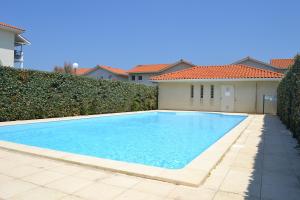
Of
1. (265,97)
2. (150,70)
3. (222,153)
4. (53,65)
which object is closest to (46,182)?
(222,153)

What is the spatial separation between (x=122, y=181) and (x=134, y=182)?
23 centimetres

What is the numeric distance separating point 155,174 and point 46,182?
6.62 ft

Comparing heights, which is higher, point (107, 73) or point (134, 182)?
point (107, 73)

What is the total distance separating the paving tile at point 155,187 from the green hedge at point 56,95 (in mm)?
11277

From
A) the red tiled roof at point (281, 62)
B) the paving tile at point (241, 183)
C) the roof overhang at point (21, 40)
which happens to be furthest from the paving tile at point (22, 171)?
the red tiled roof at point (281, 62)

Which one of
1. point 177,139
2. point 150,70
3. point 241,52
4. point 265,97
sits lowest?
point 177,139

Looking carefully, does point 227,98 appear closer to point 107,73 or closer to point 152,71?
point 152,71

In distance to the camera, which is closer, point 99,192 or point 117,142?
point 99,192

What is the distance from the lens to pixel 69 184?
4422mm

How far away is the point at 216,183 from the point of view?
4598 millimetres

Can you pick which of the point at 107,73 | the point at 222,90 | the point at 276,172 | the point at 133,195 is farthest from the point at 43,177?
the point at 107,73

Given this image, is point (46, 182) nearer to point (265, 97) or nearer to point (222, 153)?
point (222, 153)

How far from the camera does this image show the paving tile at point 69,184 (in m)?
4.20

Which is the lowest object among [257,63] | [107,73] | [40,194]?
[40,194]
